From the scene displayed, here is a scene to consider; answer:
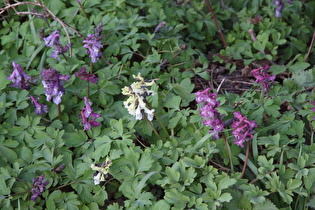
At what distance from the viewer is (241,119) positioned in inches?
99.8

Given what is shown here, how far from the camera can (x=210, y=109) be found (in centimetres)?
255

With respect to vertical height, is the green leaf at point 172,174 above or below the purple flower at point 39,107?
below

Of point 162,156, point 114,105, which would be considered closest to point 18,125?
point 114,105

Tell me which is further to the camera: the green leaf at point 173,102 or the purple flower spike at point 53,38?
the purple flower spike at point 53,38

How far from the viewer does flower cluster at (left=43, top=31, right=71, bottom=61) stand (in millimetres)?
3277

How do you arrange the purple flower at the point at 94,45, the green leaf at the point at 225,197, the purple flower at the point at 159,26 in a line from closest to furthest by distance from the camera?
the green leaf at the point at 225,197
the purple flower at the point at 94,45
the purple flower at the point at 159,26

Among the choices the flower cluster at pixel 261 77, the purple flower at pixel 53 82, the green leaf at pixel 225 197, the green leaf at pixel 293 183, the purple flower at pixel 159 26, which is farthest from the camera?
the purple flower at pixel 159 26

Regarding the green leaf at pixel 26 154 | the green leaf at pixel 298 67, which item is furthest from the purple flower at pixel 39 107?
A: the green leaf at pixel 298 67

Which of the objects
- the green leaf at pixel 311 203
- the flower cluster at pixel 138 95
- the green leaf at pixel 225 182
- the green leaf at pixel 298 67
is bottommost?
the green leaf at pixel 311 203

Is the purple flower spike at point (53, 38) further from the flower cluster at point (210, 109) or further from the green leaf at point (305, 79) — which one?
the green leaf at point (305, 79)

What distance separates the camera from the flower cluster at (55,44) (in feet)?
10.8

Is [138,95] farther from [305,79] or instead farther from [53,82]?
[305,79]

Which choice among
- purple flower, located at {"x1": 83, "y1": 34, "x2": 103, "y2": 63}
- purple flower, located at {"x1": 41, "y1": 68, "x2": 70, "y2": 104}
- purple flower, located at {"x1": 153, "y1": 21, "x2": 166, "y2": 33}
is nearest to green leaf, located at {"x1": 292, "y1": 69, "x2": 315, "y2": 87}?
purple flower, located at {"x1": 153, "y1": 21, "x2": 166, "y2": 33}

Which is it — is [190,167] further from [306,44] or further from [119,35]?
[306,44]
